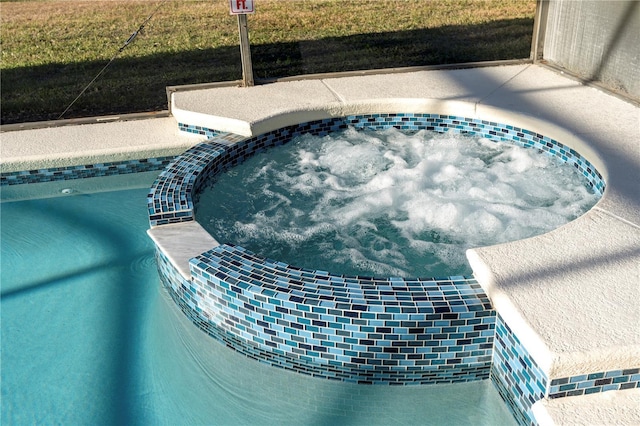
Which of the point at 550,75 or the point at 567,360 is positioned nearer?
the point at 567,360

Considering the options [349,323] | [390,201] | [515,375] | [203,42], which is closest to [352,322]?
[349,323]

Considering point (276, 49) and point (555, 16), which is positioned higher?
point (555, 16)

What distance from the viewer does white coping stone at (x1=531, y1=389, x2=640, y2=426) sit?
7.23 ft

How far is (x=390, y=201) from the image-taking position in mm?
3996

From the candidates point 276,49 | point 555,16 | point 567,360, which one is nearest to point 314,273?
point 567,360

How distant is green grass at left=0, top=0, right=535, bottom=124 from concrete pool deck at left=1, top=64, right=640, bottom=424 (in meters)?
1.21

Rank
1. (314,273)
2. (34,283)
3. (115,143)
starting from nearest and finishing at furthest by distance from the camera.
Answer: (314,273), (34,283), (115,143)

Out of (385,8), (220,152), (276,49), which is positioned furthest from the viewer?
(385,8)

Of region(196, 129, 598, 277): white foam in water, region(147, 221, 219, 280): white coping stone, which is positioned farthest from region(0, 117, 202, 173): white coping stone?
region(147, 221, 219, 280): white coping stone

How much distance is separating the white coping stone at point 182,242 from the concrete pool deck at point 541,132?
1.28 metres

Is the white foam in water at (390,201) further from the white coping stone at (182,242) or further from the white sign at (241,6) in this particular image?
the white sign at (241,6)

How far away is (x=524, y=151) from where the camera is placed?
4539 mm

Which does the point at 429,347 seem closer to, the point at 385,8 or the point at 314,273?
the point at 314,273

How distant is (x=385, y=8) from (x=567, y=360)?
8082 mm
